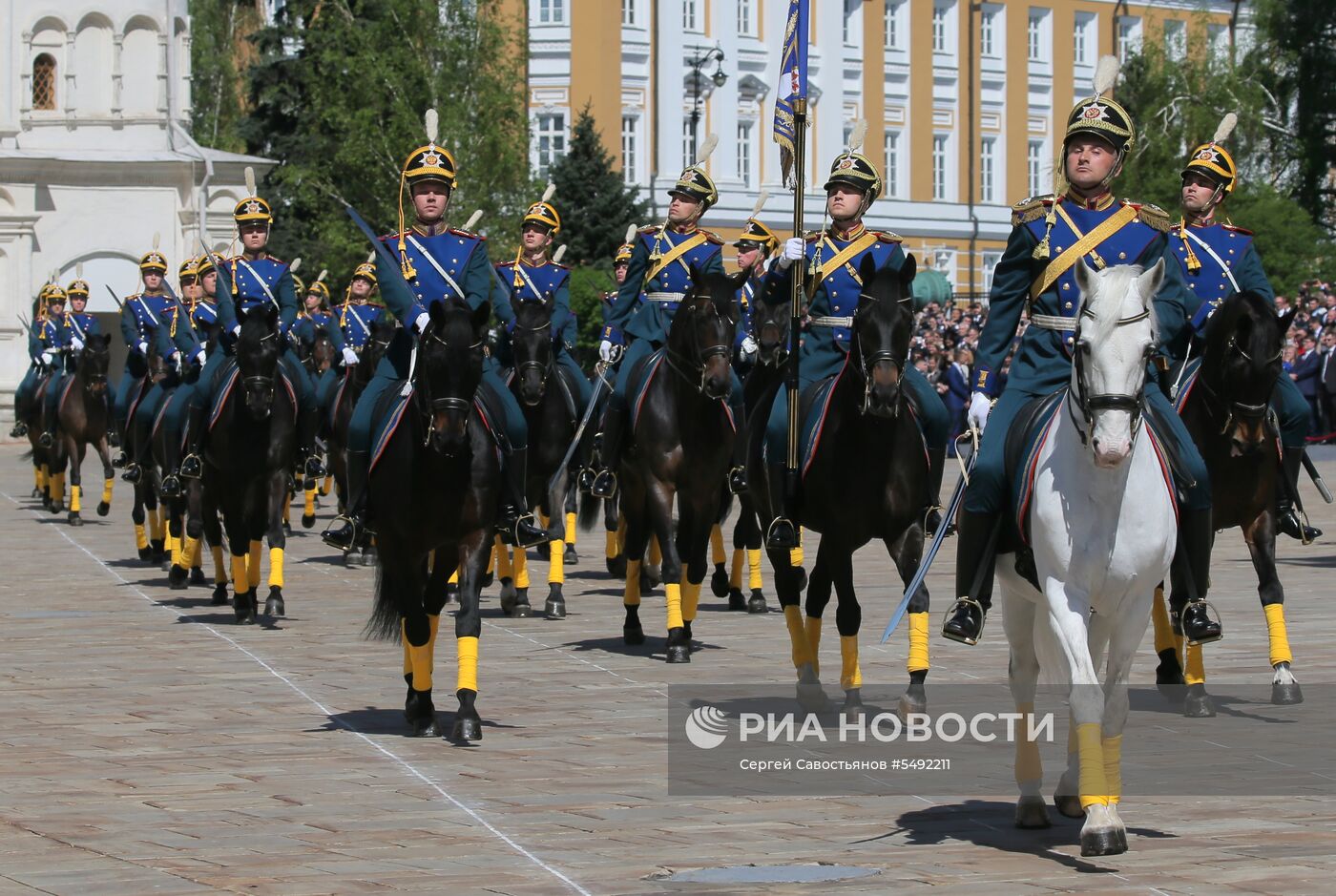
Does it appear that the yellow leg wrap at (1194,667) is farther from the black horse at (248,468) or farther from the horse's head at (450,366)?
the black horse at (248,468)

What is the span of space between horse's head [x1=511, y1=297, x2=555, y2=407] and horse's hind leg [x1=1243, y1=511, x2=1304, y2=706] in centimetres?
647

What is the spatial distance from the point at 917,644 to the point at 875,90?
238ft

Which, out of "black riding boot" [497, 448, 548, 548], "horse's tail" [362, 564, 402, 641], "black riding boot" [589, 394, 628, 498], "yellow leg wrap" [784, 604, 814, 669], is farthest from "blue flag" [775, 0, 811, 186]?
"horse's tail" [362, 564, 402, 641]

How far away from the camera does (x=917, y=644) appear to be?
12.8 meters

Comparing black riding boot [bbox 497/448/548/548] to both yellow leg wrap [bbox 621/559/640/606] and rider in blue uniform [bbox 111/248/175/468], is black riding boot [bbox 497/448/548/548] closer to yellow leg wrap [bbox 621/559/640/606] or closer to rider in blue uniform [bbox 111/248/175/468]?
yellow leg wrap [bbox 621/559/640/606]

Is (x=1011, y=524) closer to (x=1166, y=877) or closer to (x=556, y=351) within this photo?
(x=1166, y=877)

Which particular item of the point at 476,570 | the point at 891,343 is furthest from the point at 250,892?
the point at 891,343

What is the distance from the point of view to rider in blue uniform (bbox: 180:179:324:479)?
17.9 m

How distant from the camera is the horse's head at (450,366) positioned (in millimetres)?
11977

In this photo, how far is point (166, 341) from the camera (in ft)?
75.3

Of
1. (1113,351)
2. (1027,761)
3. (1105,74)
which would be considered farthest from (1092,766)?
(1105,74)

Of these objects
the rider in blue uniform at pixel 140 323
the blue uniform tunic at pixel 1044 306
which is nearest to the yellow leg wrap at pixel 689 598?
the blue uniform tunic at pixel 1044 306

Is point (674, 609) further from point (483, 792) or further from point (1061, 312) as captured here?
point (1061, 312)

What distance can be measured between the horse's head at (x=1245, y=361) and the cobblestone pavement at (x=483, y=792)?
Answer: 1.66 meters
